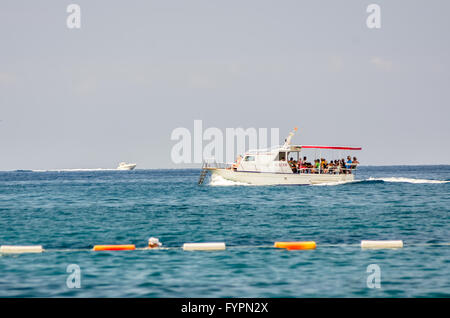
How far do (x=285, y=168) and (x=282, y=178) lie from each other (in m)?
1.18

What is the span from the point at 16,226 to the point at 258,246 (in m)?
15.9

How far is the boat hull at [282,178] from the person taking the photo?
60.5m

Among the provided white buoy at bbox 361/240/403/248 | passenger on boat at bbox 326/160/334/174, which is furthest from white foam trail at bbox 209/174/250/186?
white buoy at bbox 361/240/403/248

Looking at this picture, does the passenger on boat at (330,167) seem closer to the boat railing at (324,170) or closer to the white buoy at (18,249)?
the boat railing at (324,170)

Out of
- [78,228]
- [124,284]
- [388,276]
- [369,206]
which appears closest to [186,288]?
[124,284]

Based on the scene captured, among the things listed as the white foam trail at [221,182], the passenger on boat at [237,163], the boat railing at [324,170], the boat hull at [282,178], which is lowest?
the white foam trail at [221,182]

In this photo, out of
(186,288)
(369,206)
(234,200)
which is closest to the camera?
A: (186,288)

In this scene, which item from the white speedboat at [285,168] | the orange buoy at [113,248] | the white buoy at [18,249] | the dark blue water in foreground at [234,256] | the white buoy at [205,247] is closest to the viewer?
the dark blue water in foreground at [234,256]

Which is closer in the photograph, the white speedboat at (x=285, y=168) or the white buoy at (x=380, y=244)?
the white buoy at (x=380, y=244)

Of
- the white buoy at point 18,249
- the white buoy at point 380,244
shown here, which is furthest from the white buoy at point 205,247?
the white buoy at point 18,249

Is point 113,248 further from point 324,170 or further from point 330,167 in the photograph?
point 330,167
